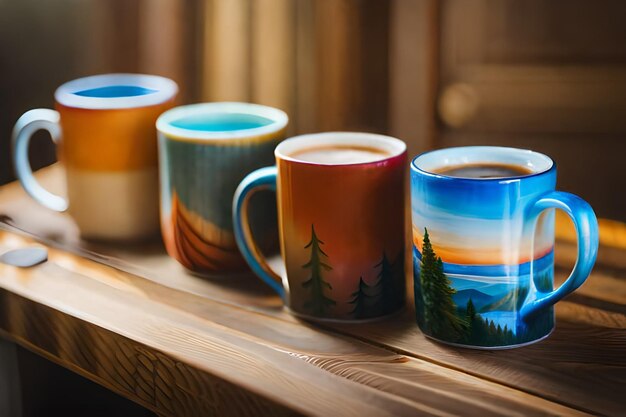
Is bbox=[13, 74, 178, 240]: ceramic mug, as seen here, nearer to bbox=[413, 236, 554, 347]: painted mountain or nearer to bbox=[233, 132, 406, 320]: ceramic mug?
bbox=[233, 132, 406, 320]: ceramic mug

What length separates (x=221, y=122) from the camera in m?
0.71

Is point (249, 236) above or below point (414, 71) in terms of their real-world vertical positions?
below

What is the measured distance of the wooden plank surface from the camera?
0.46m

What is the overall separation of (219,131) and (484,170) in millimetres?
261

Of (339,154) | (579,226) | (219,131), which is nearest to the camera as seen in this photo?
(579,226)

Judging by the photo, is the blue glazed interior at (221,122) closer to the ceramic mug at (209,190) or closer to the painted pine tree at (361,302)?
the ceramic mug at (209,190)

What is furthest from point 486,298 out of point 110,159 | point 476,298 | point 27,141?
point 27,141

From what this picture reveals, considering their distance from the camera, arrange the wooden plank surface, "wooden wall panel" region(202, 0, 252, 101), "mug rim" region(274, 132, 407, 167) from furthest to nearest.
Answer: "wooden wall panel" region(202, 0, 252, 101) < "mug rim" region(274, 132, 407, 167) < the wooden plank surface

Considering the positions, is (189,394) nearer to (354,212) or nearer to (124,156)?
(354,212)

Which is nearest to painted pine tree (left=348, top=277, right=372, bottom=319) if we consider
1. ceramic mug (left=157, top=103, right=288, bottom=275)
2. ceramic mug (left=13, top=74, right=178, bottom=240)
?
ceramic mug (left=157, top=103, right=288, bottom=275)

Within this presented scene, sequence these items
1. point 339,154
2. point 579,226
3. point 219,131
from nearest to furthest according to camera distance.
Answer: point 579,226 → point 339,154 → point 219,131

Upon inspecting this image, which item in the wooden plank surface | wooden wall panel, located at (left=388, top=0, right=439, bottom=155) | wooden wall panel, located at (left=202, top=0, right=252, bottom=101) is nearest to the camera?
the wooden plank surface

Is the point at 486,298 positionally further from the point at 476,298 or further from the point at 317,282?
the point at 317,282

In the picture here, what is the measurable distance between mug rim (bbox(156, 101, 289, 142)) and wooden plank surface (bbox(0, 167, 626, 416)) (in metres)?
0.12
